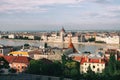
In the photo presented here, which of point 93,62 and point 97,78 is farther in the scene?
point 93,62

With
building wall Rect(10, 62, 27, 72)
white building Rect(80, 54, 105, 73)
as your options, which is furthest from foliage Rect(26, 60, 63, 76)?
white building Rect(80, 54, 105, 73)

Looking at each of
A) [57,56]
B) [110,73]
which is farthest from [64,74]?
[57,56]

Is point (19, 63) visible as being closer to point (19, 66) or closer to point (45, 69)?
point (19, 66)

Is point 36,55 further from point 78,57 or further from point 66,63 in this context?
point 66,63

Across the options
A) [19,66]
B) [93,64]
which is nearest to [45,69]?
[19,66]

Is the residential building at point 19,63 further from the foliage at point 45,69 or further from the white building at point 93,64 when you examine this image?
the white building at point 93,64

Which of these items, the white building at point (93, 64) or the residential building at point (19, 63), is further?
the white building at point (93, 64)

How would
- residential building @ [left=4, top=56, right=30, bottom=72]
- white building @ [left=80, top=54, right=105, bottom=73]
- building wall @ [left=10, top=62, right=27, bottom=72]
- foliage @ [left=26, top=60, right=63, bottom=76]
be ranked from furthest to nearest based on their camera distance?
1. white building @ [left=80, top=54, right=105, bottom=73]
2. residential building @ [left=4, top=56, right=30, bottom=72]
3. building wall @ [left=10, top=62, right=27, bottom=72]
4. foliage @ [left=26, top=60, right=63, bottom=76]

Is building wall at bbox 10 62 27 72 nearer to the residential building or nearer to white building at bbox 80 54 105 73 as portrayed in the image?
the residential building

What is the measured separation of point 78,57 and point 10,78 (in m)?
9.47

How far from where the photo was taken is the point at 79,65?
17875 mm

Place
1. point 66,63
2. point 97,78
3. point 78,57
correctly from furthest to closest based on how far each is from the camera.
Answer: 1. point 78,57
2. point 66,63
3. point 97,78

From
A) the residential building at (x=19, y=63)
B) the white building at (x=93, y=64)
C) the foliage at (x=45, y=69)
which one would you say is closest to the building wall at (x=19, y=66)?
the residential building at (x=19, y=63)

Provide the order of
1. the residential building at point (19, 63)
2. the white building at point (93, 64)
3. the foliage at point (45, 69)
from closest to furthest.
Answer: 1. the foliage at point (45, 69)
2. the residential building at point (19, 63)
3. the white building at point (93, 64)
